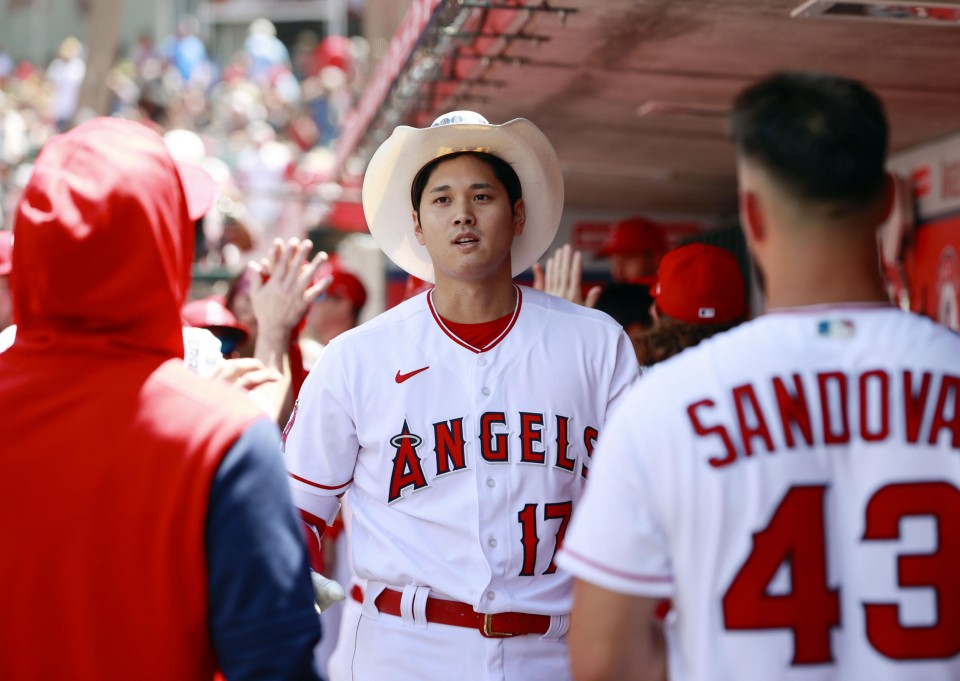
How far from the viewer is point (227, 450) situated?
192 cm

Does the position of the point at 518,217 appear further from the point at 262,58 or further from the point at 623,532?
the point at 262,58

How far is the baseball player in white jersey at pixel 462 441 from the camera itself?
10.4 feet

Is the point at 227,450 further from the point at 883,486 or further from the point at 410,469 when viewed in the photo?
the point at 410,469

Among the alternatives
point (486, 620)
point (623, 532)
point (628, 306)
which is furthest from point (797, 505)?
point (628, 306)

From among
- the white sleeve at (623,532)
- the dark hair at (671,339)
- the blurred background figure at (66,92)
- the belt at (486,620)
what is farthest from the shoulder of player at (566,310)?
the blurred background figure at (66,92)

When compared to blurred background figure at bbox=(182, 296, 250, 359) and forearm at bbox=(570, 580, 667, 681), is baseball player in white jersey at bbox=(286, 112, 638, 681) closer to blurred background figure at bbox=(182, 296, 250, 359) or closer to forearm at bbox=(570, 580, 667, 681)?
forearm at bbox=(570, 580, 667, 681)

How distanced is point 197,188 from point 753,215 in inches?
43.2

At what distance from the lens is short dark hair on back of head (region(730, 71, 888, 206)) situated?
1.90 metres

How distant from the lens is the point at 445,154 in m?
3.69

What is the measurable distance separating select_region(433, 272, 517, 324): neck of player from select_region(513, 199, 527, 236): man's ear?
0.28m

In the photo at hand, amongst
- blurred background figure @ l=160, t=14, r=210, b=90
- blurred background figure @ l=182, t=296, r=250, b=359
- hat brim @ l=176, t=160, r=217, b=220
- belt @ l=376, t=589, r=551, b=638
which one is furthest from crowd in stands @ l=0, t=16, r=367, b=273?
hat brim @ l=176, t=160, r=217, b=220

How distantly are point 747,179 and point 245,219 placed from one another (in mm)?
11998

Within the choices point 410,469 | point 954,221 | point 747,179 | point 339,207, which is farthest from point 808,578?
point 339,207

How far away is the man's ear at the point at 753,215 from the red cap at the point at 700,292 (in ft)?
7.28
